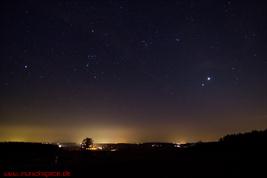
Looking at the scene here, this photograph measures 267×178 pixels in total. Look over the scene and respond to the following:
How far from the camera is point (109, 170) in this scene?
26.5 m

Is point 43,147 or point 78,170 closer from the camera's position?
point 78,170

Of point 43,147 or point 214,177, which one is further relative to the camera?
point 43,147

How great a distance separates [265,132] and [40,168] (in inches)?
1437

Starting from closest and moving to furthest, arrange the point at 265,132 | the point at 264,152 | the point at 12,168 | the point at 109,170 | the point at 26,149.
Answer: the point at 12,168 < the point at 109,170 < the point at 264,152 < the point at 26,149 < the point at 265,132

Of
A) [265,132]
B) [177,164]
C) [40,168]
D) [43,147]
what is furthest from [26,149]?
→ [265,132]

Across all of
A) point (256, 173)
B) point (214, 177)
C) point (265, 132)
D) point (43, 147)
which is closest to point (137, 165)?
point (214, 177)

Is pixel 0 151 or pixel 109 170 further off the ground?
pixel 0 151

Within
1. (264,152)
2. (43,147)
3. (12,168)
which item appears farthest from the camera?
(43,147)

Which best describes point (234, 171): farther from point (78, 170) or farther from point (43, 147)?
point (43, 147)

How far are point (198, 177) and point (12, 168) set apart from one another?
13618mm

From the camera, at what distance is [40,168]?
2552 cm

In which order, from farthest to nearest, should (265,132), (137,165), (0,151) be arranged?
(265,132), (0,151), (137,165)

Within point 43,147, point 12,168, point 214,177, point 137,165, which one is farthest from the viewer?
point 43,147

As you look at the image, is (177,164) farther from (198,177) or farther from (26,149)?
(26,149)
